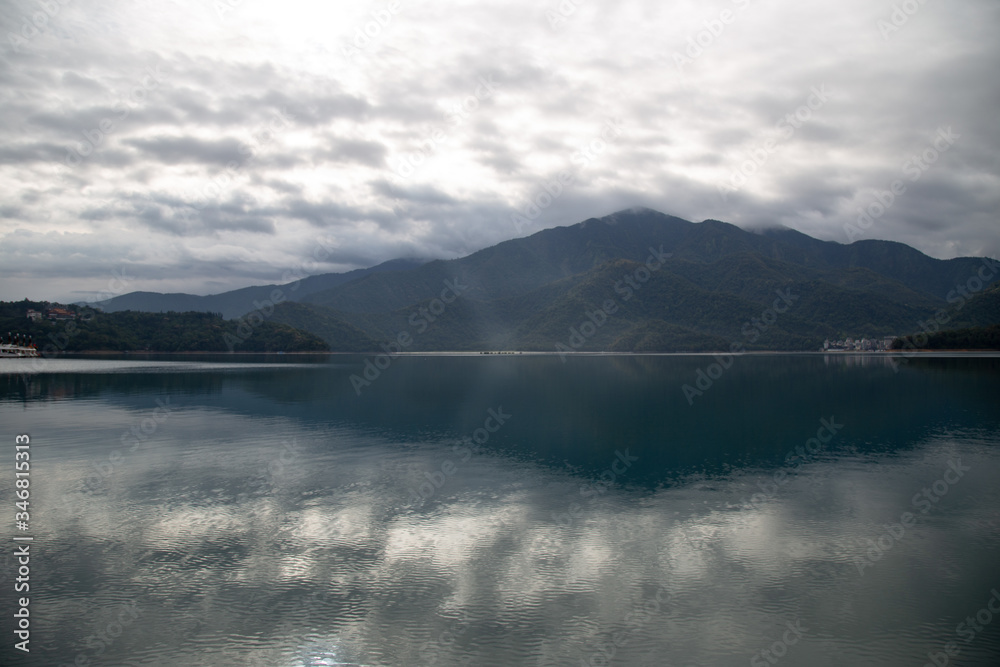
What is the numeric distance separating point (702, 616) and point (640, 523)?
20.5 feet

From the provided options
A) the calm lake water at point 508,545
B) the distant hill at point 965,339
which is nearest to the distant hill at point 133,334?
the calm lake water at point 508,545

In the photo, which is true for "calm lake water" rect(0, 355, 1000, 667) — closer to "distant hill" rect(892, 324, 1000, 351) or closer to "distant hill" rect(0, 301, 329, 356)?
"distant hill" rect(892, 324, 1000, 351)

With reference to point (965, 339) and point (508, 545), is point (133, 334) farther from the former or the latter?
point (965, 339)

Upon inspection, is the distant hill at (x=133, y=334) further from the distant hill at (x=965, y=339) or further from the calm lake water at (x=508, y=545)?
the distant hill at (x=965, y=339)

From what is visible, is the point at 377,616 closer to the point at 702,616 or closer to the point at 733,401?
the point at 702,616

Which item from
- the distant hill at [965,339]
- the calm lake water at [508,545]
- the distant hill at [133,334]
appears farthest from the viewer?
the distant hill at [133,334]

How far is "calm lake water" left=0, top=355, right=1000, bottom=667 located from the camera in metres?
12.5

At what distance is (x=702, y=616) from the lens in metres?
13.5

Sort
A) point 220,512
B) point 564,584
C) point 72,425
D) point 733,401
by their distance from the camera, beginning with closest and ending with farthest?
1. point 564,584
2. point 220,512
3. point 72,425
4. point 733,401

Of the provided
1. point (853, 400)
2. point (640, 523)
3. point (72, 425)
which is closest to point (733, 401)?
point (853, 400)

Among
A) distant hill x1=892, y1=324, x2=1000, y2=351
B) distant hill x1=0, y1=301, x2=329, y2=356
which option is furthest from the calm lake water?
distant hill x1=0, y1=301, x2=329, y2=356

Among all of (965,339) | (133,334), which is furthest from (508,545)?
(133,334)

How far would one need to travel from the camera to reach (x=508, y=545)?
17.8m

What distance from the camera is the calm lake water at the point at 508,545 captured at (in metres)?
12.5
